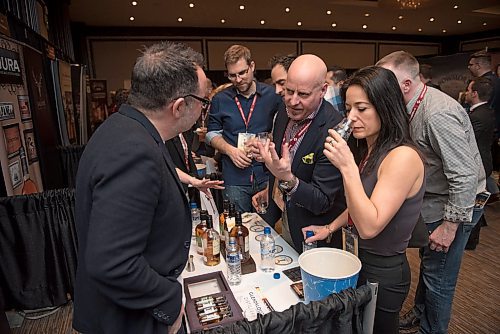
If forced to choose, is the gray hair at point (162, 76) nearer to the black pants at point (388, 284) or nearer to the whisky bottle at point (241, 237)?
the whisky bottle at point (241, 237)

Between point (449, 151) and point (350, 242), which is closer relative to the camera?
point (350, 242)

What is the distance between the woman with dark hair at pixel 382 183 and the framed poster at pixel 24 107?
284 cm

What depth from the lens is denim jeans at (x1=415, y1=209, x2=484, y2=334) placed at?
6.13 ft

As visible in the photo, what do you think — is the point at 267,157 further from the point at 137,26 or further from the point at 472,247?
the point at 137,26

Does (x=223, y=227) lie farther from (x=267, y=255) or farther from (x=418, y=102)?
(x=418, y=102)

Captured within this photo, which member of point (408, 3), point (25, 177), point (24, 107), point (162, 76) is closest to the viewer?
point (162, 76)

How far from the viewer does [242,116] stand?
101 inches

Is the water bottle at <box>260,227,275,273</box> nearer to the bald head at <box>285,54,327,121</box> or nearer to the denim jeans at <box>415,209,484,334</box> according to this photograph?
the bald head at <box>285,54,327,121</box>

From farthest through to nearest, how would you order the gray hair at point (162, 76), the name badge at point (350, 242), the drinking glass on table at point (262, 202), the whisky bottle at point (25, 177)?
the whisky bottle at point (25, 177) < the drinking glass on table at point (262, 202) < the name badge at point (350, 242) < the gray hair at point (162, 76)

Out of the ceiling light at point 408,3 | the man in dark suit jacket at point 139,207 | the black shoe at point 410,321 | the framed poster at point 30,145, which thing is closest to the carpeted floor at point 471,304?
the black shoe at point 410,321

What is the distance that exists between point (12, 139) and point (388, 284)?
9.33 feet

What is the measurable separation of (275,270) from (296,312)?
1.99 ft

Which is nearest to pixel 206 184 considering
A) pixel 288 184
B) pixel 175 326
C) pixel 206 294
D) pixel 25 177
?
pixel 288 184

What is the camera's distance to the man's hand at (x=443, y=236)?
1754 mm
